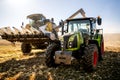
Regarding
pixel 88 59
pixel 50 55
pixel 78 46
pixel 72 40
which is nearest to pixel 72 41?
pixel 72 40

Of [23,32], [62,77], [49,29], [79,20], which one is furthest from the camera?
[49,29]

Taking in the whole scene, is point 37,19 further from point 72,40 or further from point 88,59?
point 88,59

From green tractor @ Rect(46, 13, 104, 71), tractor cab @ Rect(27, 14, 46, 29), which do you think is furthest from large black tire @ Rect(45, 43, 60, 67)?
tractor cab @ Rect(27, 14, 46, 29)

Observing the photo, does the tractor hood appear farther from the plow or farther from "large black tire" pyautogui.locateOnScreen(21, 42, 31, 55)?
"large black tire" pyautogui.locateOnScreen(21, 42, 31, 55)

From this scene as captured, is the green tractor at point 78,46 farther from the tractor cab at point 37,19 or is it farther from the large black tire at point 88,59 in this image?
the tractor cab at point 37,19

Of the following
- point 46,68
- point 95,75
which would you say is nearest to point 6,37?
point 46,68

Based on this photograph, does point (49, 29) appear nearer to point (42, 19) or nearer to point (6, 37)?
point (42, 19)

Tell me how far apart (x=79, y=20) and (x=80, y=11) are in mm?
5163

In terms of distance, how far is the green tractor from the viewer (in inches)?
305

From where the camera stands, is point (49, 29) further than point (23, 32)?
Yes

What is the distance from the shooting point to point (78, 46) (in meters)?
8.11

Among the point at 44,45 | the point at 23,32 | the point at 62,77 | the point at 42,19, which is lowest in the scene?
the point at 62,77

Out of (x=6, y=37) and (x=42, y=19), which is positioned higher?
(x=42, y=19)

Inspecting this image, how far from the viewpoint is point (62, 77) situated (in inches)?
291
